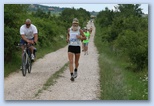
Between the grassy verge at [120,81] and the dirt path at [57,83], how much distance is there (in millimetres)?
139

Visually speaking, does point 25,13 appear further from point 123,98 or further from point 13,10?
point 123,98

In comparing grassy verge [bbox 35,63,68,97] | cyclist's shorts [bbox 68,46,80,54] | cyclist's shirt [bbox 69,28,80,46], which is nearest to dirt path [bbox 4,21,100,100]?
grassy verge [bbox 35,63,68,97]

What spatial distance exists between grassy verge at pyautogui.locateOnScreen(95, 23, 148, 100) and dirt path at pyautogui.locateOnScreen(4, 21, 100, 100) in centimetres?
14

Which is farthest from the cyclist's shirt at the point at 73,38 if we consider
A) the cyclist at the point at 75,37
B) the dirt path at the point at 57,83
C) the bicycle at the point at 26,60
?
the bicycle at the point at 26,60

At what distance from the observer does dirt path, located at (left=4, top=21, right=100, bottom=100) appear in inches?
270

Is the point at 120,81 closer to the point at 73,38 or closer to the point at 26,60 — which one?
the point at 73,38

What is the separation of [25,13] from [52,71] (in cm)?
116

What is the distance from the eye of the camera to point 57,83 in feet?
25.0

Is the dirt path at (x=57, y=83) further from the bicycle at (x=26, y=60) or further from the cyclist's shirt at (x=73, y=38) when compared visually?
the cyclist's shirt at (x=73, y=38)

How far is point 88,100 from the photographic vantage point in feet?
22.0

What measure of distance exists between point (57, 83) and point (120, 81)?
3.41ft

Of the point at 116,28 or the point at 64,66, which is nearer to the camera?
the point at 64,66

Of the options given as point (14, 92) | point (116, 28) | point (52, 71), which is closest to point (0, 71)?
point (14, 92)

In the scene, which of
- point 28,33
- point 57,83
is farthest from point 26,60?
point 57,83
